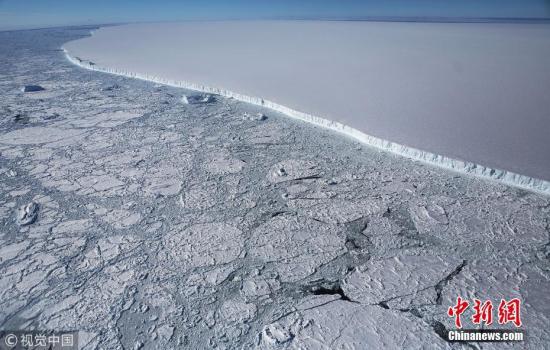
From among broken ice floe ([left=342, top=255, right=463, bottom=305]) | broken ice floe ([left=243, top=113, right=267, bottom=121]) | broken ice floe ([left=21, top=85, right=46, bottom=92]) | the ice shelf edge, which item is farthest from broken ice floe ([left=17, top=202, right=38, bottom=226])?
broken ice floe ([left=21, top=85, right=46, bottom=92])

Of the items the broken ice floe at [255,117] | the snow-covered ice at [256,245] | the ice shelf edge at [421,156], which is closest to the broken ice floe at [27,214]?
the snow-covered ice at [256,245]

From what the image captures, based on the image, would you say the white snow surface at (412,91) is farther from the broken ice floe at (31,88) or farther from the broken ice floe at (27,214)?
the broken ice floe at (27,214)

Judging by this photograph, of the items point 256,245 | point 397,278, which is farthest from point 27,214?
point 397,278

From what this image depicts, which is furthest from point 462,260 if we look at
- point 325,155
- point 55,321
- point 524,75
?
point 524,75

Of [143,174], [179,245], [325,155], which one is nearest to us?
[179,245]

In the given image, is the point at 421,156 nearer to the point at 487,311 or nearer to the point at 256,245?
the point at 487,311

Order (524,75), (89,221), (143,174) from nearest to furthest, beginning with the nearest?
(89,221) → (143,174) → (524,75)

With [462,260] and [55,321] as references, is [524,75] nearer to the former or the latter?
[462,260]
